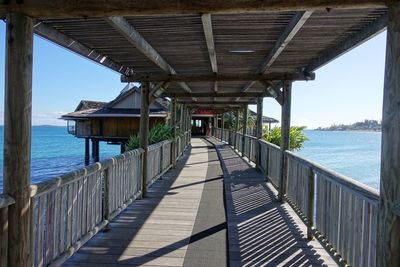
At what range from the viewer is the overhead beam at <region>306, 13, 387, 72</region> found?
3718mm

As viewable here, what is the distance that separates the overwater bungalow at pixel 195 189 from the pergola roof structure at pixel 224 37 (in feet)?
0.07

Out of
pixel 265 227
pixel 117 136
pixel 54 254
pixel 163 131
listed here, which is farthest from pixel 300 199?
pixel 117 136

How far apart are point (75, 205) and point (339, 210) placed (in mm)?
2859

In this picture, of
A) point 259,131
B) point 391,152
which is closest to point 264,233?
point 391,152

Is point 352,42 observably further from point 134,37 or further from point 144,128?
point 144,128

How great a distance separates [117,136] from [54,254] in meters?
24.1

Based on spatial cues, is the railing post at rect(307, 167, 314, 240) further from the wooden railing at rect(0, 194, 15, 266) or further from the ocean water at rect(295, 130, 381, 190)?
the ocean water at rect(295, 130, 381, 190)

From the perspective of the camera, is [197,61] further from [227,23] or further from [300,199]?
[300,199]

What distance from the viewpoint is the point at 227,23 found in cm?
408

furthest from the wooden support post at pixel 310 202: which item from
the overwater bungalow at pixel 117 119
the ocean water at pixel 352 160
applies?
the overwater bungalow at pixel 117 119

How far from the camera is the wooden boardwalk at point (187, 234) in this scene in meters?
4.00

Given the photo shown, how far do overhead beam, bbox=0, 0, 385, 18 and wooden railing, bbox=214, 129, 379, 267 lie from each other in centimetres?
161

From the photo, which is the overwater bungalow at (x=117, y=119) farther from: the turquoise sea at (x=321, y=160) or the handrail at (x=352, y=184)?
the handrail at (x=352, y=184)

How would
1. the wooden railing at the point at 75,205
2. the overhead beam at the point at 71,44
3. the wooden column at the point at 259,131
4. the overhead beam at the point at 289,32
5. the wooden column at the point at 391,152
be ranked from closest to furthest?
the wooden column at the point at 391,152, the wooden railing at the point at 75,205, the overhead beam at the point at 289,32, the overhead beam at the point at 71,44, the wooden column at the point at 259,131
